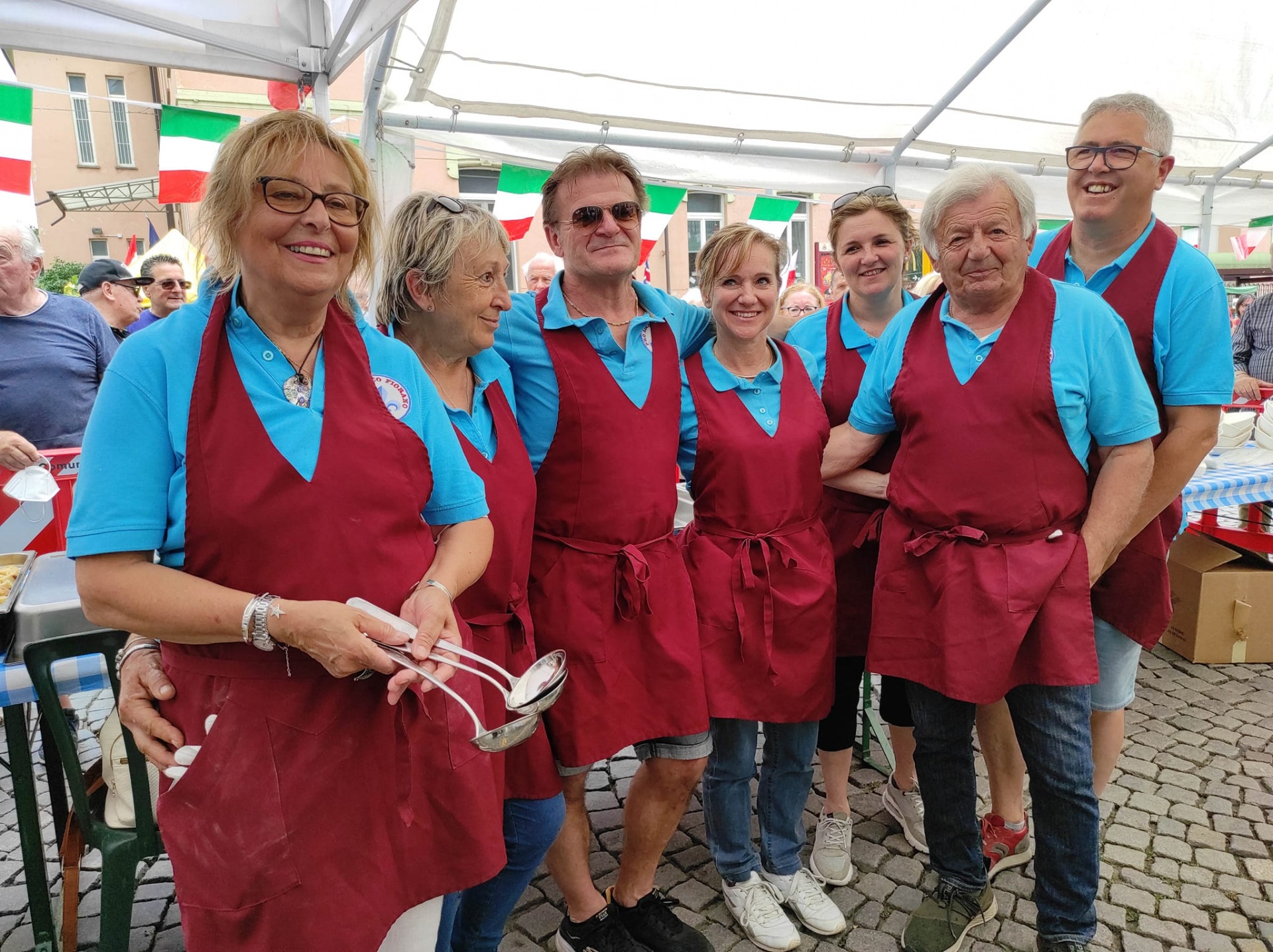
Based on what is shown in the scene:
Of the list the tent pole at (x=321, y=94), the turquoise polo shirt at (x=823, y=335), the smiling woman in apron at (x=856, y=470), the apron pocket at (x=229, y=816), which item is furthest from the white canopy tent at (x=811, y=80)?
the apron pocket at (x=229, y=816)

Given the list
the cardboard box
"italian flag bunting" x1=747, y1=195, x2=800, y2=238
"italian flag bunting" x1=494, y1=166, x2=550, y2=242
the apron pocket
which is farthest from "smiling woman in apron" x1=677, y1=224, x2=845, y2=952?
"italian flag bunting" x1=747, y1=195, x2=800, y2=238

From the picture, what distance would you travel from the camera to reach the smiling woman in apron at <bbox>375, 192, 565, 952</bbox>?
6.02 feet

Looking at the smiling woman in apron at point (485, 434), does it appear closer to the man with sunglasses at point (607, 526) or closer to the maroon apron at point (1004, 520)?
the man with sunglasses at point (607, 526)

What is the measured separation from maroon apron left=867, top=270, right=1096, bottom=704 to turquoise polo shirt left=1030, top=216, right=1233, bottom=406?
0.41 m

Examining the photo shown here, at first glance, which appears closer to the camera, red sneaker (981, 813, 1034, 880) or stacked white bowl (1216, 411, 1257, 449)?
red sneaker (981, 813, 1034, 880)

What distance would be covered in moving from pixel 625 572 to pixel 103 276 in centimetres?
545

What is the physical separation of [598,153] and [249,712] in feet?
5.27

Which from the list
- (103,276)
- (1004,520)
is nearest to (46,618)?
(1004,520)

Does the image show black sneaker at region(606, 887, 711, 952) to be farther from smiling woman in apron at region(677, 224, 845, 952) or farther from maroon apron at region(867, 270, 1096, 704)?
maroon apron at region(867, 270, 1096, 704)

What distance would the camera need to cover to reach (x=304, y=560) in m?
1.25

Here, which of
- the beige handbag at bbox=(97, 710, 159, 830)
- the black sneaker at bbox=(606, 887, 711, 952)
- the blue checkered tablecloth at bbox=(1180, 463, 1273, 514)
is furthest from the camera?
the blue checkered tablecloth at bbox=(1180, 463, 1273, 514)

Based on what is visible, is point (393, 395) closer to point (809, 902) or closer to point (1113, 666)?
point (809, 902)

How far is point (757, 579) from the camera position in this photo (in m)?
2.28

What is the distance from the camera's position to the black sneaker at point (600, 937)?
7.41 feet
